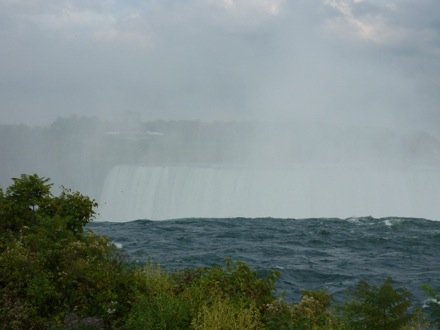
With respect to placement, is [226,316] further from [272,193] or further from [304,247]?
[272,193]

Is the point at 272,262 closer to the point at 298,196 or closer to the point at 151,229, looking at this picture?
the point at 151,229

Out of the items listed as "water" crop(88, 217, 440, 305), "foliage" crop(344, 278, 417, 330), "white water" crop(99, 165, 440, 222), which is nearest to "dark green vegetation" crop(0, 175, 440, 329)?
"foliage" crop(344, 278, 417, 330)

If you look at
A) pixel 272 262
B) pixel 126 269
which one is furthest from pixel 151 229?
pixel 126 269

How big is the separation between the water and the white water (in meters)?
4.71

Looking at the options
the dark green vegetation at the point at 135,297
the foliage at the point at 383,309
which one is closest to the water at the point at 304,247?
the dark green vegetation at the point at 135,297

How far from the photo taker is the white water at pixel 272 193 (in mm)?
32000

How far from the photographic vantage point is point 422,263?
1786cm

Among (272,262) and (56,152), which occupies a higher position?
(56,152)

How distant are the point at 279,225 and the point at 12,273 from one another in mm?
18989

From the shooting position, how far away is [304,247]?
20578mm

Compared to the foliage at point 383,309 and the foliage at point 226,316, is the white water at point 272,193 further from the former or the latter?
the foliage at point 383,309

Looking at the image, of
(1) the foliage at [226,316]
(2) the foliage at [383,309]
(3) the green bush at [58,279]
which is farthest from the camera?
(3) the green bush at [58,279]

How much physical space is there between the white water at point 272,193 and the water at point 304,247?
471 cm

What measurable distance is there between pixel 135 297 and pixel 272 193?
85.3 ft
